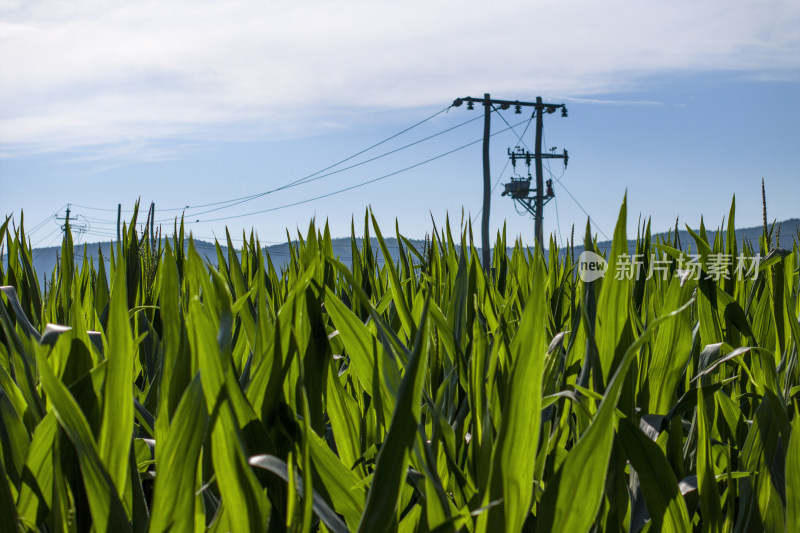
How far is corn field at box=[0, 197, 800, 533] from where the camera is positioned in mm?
327

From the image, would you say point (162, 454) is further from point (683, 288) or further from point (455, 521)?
point (683, 288)

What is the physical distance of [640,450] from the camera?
43 cm

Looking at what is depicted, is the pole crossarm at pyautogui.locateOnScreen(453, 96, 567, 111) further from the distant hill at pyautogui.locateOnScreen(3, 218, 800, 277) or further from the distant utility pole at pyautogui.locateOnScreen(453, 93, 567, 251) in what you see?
the distant hill at pyautogui.locateOnScreen(3, 218, 800, 277)

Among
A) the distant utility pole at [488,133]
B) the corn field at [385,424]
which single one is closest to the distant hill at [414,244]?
the corn field at [385,424]

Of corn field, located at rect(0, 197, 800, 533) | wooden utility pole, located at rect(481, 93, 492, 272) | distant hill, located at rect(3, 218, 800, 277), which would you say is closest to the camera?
corn field, located at rect(0, 197, 800, 533)

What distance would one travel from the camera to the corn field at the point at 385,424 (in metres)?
0.33

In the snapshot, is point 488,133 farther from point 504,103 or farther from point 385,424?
point 385,424

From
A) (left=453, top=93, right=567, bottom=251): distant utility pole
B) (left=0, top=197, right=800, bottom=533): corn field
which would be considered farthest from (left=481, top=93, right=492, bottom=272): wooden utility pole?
(left=0, top=197, right=800, bottom=533): corn field

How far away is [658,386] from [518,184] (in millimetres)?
18706

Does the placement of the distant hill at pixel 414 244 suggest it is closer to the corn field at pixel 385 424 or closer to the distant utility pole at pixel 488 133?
the corn field at pixel 385 424

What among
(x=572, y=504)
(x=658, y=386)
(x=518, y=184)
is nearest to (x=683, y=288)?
(x=658, y=386)

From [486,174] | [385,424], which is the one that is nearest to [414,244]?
[486,174]

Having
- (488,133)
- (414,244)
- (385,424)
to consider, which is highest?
(488,133)

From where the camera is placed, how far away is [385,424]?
513mm
